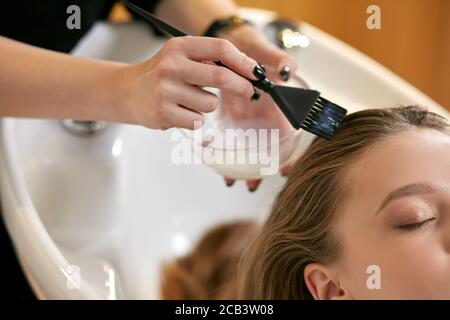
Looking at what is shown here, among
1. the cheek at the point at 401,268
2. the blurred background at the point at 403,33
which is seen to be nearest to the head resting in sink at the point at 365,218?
the cheek at the point at 401,268

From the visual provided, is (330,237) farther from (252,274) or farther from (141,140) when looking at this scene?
(141,140)

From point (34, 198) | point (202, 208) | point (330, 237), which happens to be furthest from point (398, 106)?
point (34, 198)

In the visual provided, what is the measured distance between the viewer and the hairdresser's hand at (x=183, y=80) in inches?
21.3

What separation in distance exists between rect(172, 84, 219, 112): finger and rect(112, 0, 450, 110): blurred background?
1.16ft

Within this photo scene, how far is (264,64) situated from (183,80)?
0.62ft

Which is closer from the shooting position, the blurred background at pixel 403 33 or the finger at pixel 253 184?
the finger at pixel 253 184

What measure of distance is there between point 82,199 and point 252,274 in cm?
23

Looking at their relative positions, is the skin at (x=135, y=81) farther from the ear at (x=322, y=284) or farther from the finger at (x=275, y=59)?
the ear at (x=322, y=284)

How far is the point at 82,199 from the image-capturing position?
80 cm

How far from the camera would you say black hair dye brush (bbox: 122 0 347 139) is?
57 cm

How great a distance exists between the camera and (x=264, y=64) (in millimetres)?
725

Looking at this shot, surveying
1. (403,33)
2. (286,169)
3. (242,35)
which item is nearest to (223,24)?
(242,35)

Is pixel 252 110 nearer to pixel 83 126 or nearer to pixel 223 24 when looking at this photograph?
pixel 223 24

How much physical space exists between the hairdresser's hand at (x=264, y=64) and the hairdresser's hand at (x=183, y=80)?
0.47 feet
